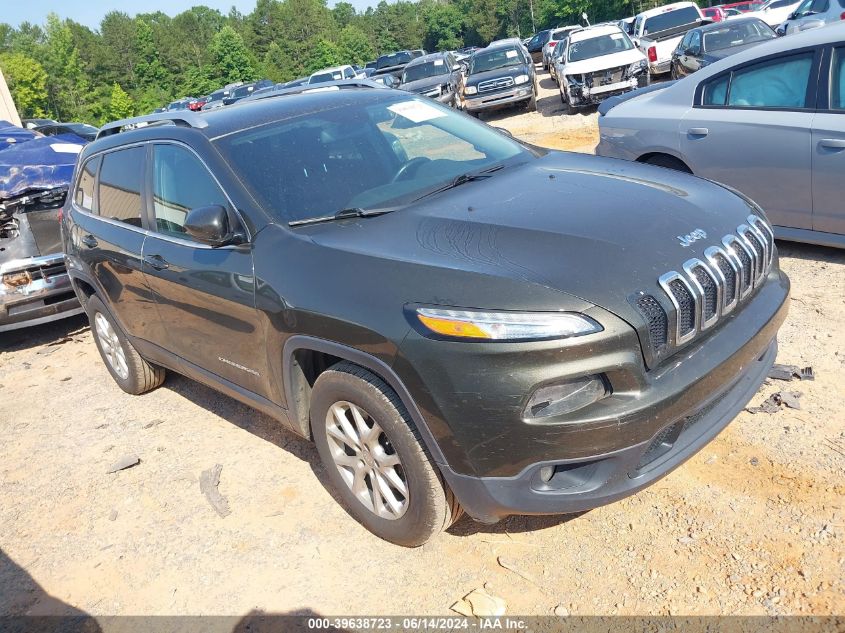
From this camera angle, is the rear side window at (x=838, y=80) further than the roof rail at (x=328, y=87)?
Yes

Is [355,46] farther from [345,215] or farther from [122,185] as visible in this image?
[345,215]

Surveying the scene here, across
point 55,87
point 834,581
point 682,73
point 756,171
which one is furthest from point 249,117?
point 55,87

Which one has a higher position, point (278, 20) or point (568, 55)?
point (278, 20)

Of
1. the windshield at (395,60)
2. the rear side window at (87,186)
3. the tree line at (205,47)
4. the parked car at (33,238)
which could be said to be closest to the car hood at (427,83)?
the parked car at (33,238)

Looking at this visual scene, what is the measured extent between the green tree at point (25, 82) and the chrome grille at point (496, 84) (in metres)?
57.6

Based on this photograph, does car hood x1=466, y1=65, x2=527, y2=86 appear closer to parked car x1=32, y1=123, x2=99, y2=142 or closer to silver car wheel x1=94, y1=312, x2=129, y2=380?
parked car x1=32, y1=123, x2=99, y2=142

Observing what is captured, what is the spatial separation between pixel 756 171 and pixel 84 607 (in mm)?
5162

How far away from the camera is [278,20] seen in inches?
3487

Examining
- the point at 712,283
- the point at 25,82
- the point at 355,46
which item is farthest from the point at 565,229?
the point at 355,46

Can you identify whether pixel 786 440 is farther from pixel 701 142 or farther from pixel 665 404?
pixel 701 142

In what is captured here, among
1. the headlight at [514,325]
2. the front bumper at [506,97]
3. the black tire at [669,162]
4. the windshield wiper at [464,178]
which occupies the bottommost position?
the front bumper at [506,97]

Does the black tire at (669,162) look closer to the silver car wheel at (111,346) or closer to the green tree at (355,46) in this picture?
the silver car wheel at (111,346)

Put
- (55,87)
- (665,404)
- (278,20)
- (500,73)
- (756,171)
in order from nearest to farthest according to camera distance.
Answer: (665,404) < (756,171) < (500,73) < (55,87) < (278,20)

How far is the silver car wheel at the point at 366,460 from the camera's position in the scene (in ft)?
9.95
